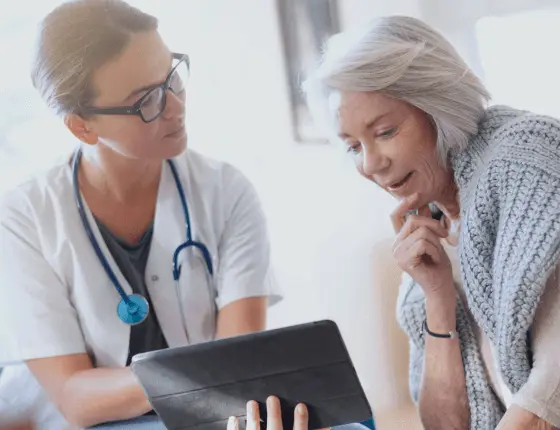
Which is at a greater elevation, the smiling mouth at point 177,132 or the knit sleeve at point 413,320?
the smiling mouth at point 177,132

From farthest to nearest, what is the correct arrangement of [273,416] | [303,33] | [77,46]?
[303,33], [77,46], [273,416]

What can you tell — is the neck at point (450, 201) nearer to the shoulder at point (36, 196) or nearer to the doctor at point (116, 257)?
the doctor at point (116, 257)

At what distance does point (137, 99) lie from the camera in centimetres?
110

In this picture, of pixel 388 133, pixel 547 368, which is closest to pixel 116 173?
pixel 388 133

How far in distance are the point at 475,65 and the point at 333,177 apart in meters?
0.26

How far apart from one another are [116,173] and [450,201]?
47 centimetres

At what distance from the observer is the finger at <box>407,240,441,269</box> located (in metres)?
1.10

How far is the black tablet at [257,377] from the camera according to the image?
956 mm

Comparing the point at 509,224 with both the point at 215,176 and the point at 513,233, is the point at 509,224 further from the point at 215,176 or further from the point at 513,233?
the point at 215,176

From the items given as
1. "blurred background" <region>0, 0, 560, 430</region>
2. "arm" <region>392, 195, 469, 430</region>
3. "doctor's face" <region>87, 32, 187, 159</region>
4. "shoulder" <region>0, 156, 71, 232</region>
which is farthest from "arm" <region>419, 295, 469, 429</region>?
"shoulder" <region>0, 156, 71, 232</region>

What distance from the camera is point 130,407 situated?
115 cm

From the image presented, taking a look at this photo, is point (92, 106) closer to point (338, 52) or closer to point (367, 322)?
point (338, 52)

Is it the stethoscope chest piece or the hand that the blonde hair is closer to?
the stethoscope chest piece

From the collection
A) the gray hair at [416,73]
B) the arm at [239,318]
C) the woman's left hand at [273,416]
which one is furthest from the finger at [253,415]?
the gray hair at [416,73]
